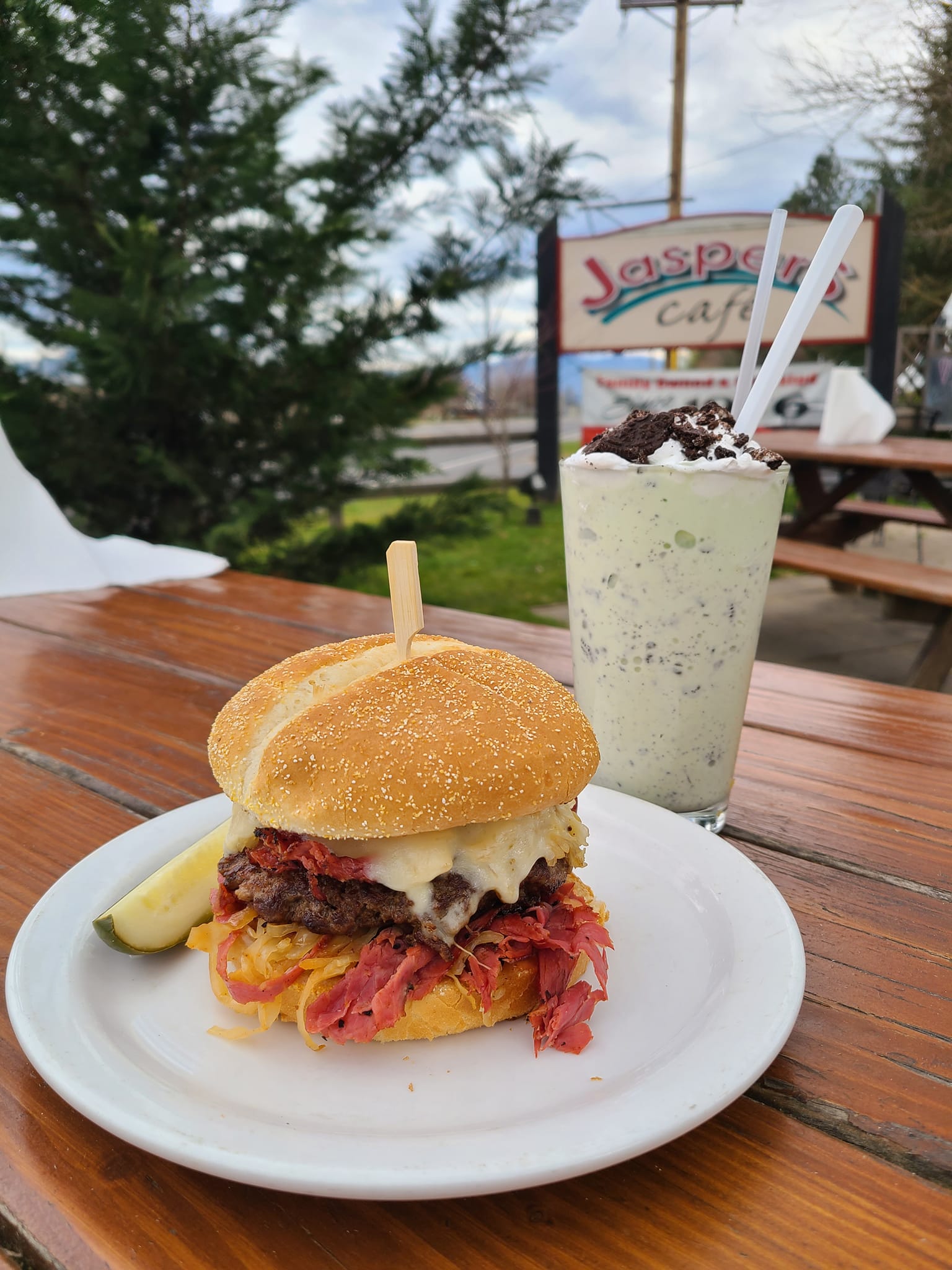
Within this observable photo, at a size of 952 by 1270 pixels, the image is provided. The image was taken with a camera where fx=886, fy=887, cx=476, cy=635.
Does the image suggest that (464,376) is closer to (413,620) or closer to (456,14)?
(456,14)

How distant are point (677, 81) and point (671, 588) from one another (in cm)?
1050

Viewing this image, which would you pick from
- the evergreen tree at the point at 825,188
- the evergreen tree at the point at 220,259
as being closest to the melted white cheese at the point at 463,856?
the evergreen tree at the point at 220,259

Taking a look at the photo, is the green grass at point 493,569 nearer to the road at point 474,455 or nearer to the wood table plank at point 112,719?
the road at point 474,455

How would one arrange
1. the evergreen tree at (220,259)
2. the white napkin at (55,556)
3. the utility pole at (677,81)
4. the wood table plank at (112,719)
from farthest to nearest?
the utility pole at (677,81) < the evergreen tree at (220,259) < the white napkin at (55,556) < the wood table plank at (112,719)

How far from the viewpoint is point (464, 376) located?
16.9ft

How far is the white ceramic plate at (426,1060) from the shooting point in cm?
67

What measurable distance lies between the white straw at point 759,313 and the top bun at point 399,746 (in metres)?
0.57

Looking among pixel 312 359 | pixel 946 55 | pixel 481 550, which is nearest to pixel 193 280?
pixel 312 359

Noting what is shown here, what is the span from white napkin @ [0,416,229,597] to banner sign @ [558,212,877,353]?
6.01 meters

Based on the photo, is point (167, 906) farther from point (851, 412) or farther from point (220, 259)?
point (851, 412)

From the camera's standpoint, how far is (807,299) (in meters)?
1.20

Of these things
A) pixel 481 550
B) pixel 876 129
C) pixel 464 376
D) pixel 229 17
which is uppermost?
pixel 876 129

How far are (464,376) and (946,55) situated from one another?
657 centimetres

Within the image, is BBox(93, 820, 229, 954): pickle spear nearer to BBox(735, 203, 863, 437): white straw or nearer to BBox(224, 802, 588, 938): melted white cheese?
BBox(224, 802, 588, 938): melted white cheese
